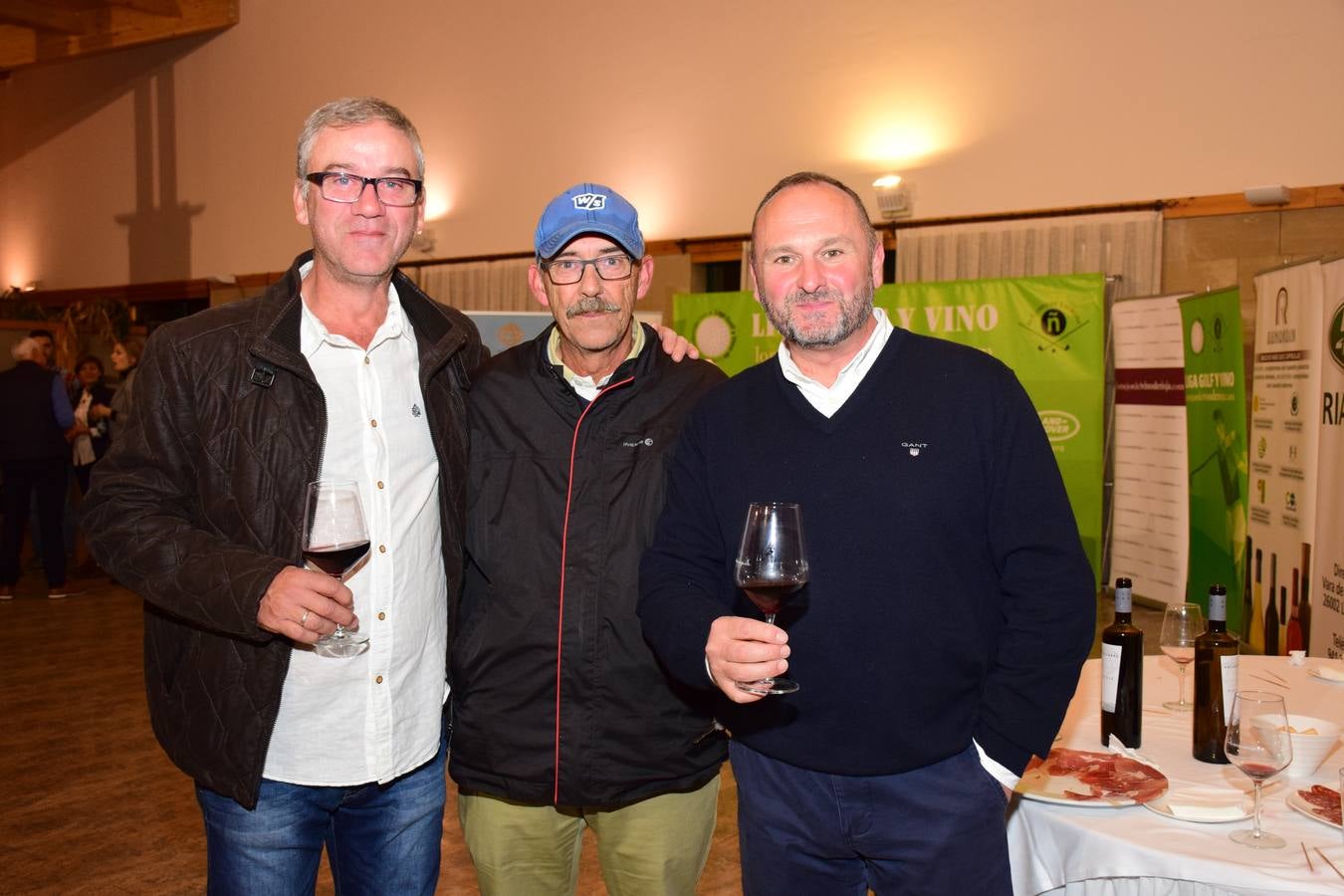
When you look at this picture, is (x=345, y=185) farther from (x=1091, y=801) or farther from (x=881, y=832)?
(x=1091, y=801)

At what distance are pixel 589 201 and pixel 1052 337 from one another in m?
6.56

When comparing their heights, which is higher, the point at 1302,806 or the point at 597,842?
the point at 1302,806

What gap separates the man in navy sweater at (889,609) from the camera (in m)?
1.76

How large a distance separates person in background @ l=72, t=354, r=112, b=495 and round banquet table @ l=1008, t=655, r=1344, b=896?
29.9 ft

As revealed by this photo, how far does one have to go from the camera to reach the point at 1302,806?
6.16 feet

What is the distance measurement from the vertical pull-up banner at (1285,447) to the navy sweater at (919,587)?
3725 mm

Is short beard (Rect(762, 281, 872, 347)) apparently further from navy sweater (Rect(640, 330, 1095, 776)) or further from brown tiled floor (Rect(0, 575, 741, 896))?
brown tiled floor (Rect(0, 575, 741, 896))

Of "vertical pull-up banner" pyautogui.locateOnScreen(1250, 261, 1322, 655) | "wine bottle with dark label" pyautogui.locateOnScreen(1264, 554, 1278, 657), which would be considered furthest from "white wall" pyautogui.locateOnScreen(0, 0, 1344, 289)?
"wine bottle with dark label" pyautogui.locateOnScreen(1264, 554, 1278, 657)

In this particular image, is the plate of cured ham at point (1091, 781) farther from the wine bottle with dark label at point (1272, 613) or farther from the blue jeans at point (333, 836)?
the wine bottle with dark label at point (1272, 613)

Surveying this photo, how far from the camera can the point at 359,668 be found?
190 centimetres

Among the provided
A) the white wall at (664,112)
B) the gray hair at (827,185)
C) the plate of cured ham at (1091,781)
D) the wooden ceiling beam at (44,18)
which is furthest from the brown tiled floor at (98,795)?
the wooden ceiling beam at (44,18)

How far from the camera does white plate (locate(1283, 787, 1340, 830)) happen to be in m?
1.82

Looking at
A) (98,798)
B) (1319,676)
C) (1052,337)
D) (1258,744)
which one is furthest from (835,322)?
(1052,337)

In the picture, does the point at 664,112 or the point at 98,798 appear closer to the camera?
the point at 98,798
